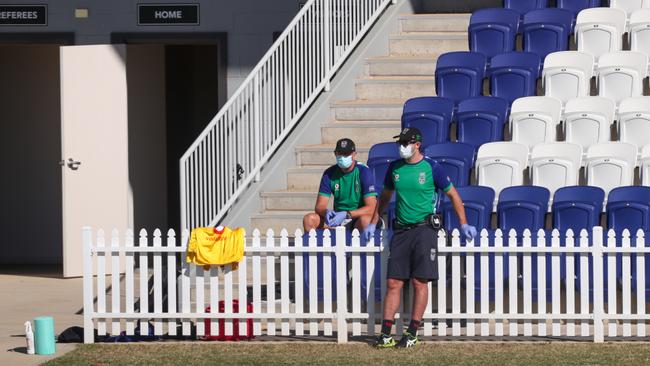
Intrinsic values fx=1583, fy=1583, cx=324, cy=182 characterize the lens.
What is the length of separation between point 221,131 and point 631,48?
196 inches

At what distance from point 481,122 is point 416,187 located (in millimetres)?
3777

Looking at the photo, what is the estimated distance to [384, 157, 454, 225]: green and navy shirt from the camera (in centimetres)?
1338

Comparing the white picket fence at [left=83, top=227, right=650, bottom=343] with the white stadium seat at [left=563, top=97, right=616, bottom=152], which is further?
the white stadium seat at [left=563, top=97, right=616, bottom=152]

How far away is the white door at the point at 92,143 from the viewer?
19.4 m

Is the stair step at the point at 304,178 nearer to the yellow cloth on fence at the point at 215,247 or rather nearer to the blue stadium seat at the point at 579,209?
the blue stadium seat at the point at 579,209

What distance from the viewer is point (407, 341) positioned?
13.1 m

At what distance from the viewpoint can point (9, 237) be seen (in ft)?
72.7

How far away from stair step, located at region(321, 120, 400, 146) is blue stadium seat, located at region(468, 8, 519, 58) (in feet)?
5.29

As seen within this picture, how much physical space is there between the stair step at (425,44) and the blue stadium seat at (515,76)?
1.46 m

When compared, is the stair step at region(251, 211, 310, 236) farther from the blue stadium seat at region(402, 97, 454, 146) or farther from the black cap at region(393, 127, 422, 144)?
the black cap at region(393, 127, 422, 144)

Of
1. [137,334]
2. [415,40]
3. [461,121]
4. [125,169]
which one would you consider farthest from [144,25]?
[137,334]

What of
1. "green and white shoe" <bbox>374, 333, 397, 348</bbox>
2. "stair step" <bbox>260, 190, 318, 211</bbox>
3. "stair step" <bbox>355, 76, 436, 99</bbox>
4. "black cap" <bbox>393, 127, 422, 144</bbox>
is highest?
"stair step" <bbox>355, 76, 436, 99</bbox>

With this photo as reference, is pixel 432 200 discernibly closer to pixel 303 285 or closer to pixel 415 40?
pixel 303 285

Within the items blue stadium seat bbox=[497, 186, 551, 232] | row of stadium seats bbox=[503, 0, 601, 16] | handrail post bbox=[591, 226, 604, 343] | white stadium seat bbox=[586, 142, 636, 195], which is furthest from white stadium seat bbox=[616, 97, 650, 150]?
handrail post bbox=[591, 226, 604, 343]
